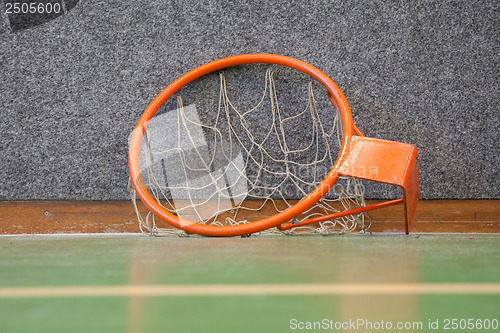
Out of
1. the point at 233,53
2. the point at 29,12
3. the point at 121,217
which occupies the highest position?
the point at 29,12

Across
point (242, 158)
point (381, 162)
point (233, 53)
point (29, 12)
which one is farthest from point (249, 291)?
point (29, 12)

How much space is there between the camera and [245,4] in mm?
1402

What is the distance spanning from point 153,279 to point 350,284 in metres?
0.24

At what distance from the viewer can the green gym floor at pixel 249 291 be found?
0.37 metres

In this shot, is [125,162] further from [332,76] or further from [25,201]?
[332,76]

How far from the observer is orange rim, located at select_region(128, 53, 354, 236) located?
42.4 inches

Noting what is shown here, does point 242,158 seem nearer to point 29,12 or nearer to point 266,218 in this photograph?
point 266,218

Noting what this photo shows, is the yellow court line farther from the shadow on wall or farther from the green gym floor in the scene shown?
the shadow on wall

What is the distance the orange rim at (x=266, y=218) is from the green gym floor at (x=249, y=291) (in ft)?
0.86

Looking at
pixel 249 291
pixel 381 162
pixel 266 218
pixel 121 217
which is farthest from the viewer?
pixel 121 217

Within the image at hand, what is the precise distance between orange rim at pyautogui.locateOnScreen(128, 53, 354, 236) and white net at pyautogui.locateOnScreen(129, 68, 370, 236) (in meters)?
0.08

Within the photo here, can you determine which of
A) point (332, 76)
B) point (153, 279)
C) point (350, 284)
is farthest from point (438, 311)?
point (332, 76)

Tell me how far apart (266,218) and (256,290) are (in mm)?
676

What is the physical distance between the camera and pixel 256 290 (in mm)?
482
